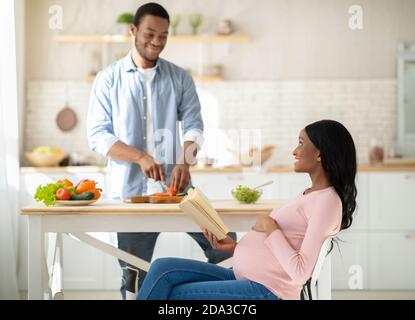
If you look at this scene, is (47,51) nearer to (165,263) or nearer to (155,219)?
(155,219)

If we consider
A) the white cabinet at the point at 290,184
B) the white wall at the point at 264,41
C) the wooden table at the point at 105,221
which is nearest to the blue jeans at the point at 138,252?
the wooden table at the point at 105,221

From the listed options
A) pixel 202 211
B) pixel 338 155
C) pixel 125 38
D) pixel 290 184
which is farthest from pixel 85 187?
pixel 125 38

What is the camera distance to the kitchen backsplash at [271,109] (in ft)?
14.4

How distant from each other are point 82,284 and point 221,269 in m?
2.05

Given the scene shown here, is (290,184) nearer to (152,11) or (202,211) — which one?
(152,11)

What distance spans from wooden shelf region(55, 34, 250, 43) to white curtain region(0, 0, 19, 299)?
0.75 metres

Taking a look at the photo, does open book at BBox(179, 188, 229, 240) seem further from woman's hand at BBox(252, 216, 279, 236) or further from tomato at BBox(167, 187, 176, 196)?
tomato at BBox(167, 187, 176, 196)

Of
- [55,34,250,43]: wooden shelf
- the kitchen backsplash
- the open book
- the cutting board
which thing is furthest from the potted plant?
the open book

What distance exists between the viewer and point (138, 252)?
296 cm

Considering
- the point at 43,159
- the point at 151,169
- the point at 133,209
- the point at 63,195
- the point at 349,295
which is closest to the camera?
the point at 133,209

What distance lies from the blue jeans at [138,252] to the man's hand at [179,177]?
231 mm

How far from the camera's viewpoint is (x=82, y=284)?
401cm

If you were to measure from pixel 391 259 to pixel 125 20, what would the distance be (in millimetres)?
1883
